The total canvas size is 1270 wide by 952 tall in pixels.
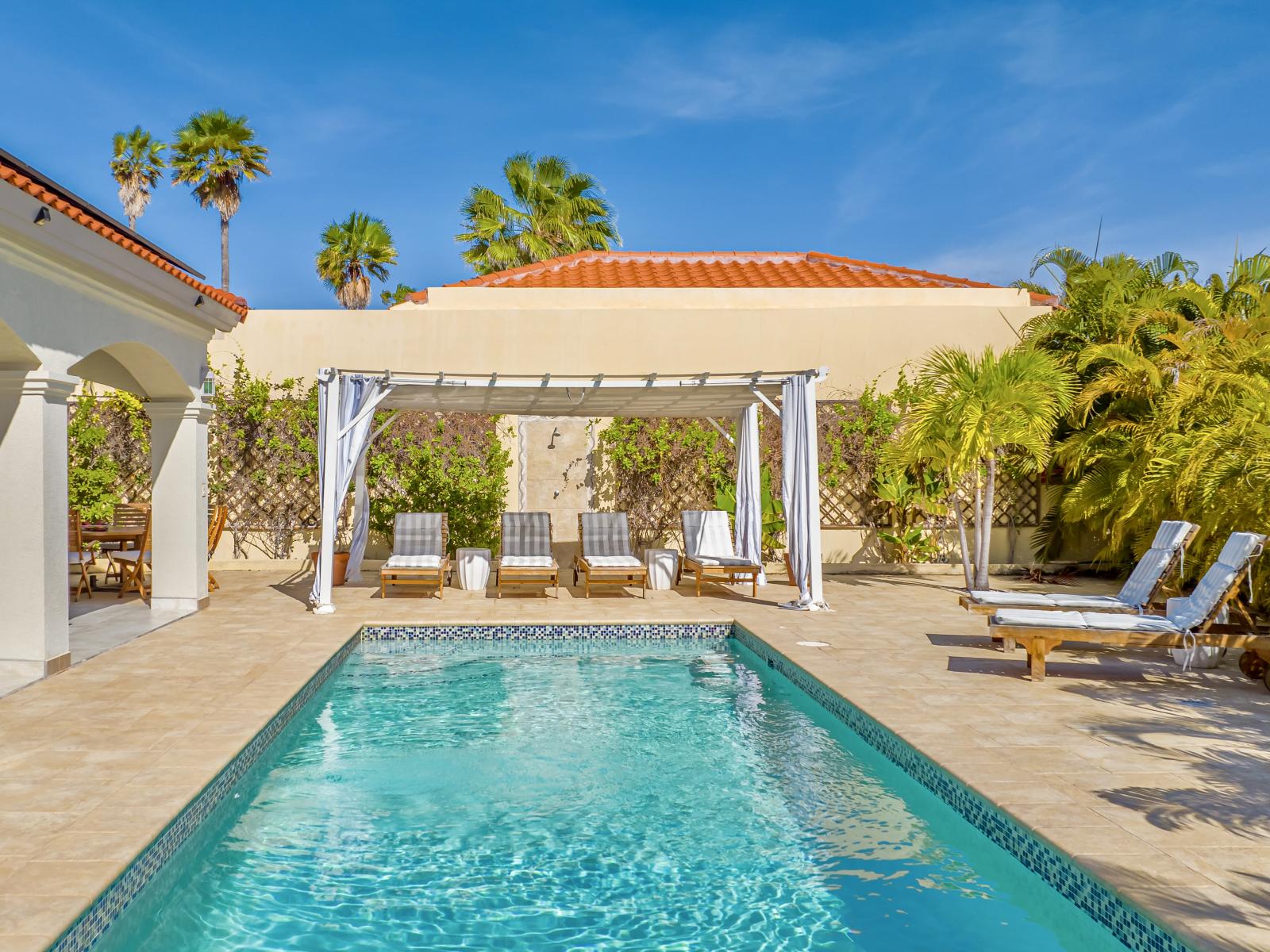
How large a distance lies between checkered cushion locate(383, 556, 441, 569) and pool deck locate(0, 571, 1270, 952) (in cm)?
99

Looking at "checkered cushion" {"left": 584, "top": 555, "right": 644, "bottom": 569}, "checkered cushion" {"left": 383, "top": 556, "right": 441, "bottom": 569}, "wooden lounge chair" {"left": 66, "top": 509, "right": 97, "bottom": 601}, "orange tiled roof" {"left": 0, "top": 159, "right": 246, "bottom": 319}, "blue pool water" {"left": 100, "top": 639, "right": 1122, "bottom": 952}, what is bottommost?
"blue pool water" {"left": 100, "top": 639, "right": 1122, "bottom": 952}

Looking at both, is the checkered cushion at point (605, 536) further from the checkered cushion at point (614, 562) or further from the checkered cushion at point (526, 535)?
the checkered cushion at point (526, 535)

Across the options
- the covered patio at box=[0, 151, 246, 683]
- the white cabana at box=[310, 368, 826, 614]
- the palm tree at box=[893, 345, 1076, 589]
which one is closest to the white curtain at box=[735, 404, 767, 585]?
the white cabana at box=[310, 368, 826, 614]

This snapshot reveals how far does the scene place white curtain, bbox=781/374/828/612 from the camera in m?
9.16

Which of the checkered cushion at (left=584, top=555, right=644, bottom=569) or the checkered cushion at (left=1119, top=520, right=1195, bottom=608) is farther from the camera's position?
the checkered cushion at (left=584, top=555, right=644, bottom=569)

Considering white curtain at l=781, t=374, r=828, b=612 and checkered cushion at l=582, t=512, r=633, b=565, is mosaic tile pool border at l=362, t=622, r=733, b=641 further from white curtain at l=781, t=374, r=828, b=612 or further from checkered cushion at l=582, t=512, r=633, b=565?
checkered cushion at l=582, t=512, r=633, b=565

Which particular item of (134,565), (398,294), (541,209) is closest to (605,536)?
(134,565)

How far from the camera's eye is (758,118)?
2153cm

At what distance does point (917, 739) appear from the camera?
181 inches

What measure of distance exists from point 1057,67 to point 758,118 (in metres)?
8.48

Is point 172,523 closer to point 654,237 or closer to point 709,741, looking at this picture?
point 709,741

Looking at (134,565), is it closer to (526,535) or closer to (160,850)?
(526,535)

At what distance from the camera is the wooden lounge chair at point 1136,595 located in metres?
6.73

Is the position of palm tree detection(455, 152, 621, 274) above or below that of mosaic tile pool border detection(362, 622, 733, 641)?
above
